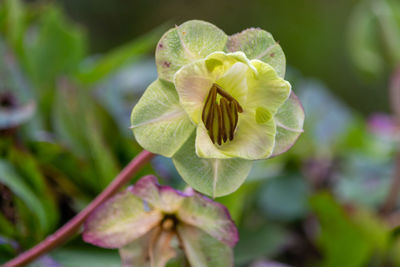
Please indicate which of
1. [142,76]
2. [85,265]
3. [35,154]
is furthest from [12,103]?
[142,76]

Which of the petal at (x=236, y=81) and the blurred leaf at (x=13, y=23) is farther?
the blurred leaf at (x=13, y=23)

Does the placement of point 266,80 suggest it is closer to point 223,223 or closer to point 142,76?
point 223,223

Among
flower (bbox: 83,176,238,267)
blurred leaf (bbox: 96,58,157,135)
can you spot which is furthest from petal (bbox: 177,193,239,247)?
blurred leaf (bbox: 96,58,157,135)

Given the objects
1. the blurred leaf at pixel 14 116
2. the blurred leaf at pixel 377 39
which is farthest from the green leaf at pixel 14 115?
the blurred leaf at pixel 377 39

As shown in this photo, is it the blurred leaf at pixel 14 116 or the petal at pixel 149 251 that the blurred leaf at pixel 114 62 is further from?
the petal at pixel 149 251

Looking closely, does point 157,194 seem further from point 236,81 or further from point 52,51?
→ point 52,51

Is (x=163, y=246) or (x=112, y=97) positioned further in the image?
(x=112, y=97)

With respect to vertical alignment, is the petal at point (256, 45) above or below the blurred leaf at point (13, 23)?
below
